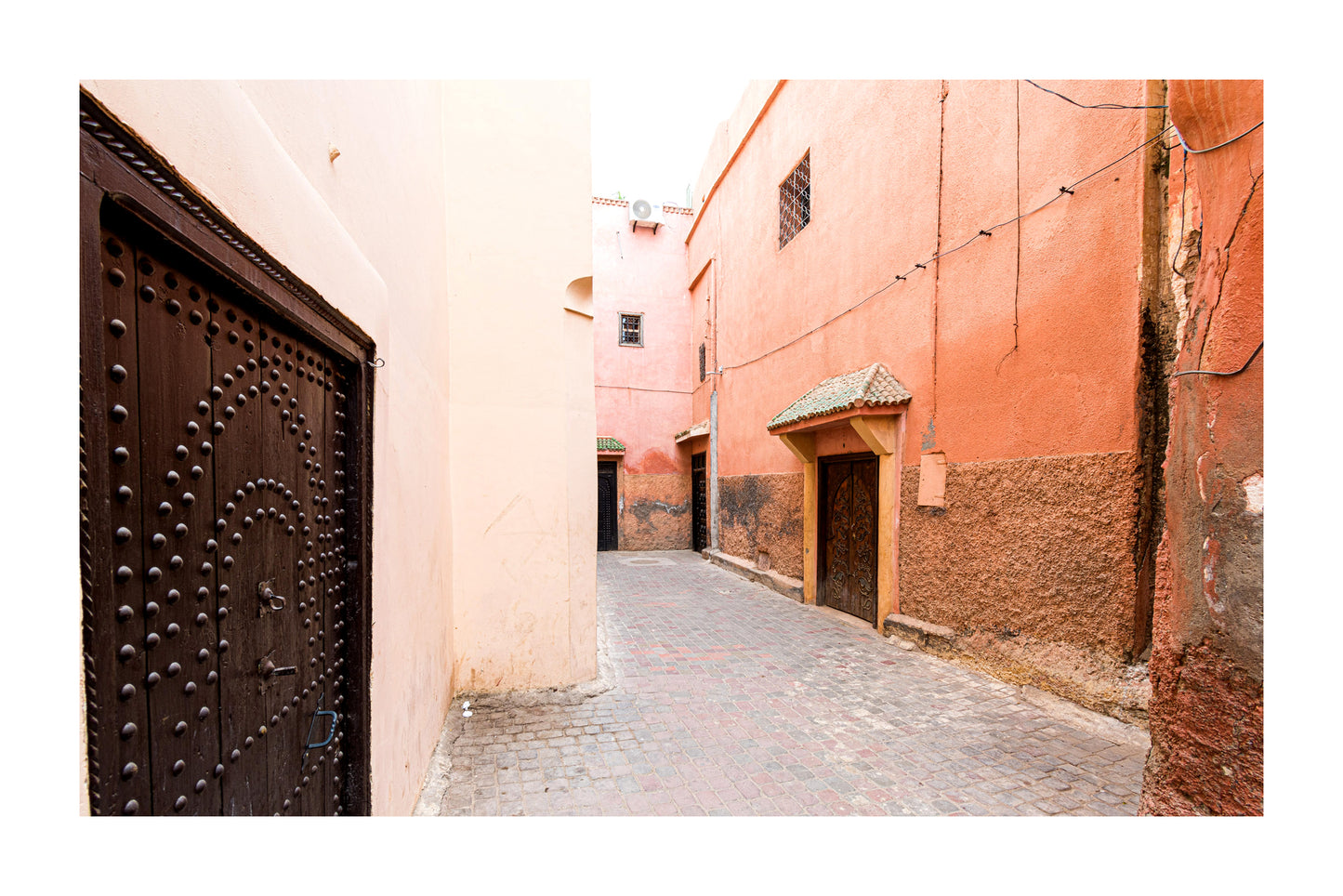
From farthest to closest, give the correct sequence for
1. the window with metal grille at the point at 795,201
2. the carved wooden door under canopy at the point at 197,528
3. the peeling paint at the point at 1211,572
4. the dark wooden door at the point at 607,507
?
the dark wooden door at the point at 607,507 < the window with metal grille at the point at 795,201 < the peeling paint at the point at 1211,572 < the carved wooden door under canopy at the point at 197,528

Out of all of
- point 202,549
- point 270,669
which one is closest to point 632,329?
point 270,669

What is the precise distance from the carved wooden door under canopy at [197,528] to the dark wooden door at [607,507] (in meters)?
12.2

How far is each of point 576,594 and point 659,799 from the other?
2.09 meters

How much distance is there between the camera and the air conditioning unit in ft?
49.1

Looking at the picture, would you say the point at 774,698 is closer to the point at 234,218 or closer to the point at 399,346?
the point at 399,346

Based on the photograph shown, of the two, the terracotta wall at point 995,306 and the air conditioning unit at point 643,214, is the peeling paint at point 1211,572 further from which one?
the air conditioning unit at point 643,214

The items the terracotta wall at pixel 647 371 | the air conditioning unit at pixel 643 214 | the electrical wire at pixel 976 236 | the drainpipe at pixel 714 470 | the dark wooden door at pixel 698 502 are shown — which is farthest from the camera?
the air conditioning unit at pixel 643 214

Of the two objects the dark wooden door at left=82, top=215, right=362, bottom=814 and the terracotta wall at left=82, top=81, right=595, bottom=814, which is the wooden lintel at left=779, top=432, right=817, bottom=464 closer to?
the terracotta wall at left=82, top=81, right=595, bottom=814

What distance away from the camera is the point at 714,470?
1266cm

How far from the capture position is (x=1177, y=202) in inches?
135

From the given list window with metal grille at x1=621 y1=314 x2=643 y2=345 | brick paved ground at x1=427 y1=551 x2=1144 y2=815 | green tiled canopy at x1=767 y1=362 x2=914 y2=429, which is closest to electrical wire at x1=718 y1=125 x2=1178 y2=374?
green tiled canopy at x1=767 y1=362 x2=914 y2=429

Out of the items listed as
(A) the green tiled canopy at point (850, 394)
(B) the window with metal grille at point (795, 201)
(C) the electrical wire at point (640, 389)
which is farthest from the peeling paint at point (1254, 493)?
(C) the electrical wire at point (640, 389)

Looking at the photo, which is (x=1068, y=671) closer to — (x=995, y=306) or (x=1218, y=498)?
(x=1218, y=498)

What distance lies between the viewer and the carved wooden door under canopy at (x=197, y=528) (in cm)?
98
